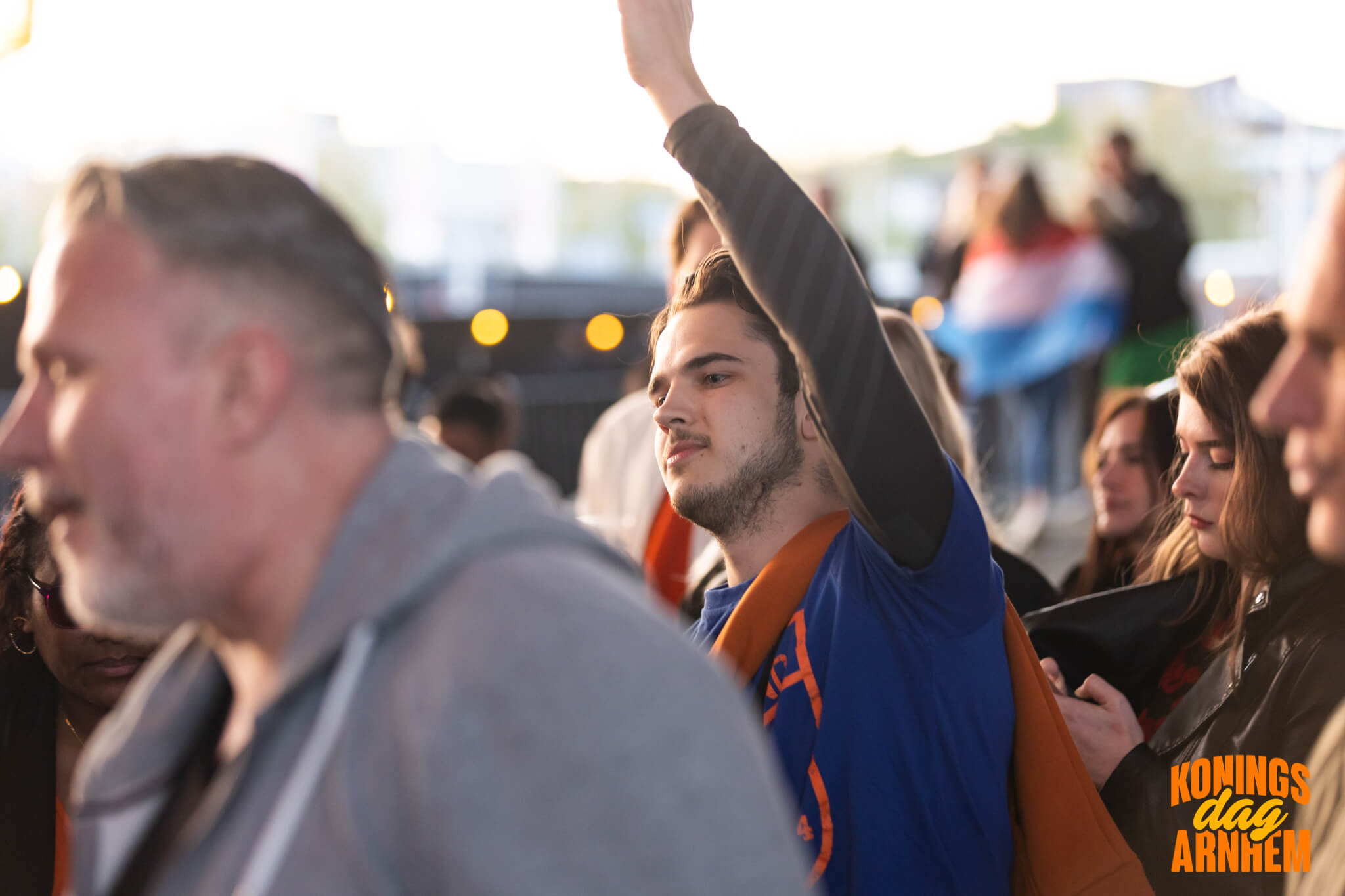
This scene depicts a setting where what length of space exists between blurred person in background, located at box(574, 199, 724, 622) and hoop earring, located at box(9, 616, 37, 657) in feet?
4.52

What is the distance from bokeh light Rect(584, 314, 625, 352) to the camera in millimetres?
9594

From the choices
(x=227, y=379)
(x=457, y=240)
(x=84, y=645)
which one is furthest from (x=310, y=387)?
(x=457, y=240)

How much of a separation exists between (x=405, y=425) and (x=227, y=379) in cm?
25

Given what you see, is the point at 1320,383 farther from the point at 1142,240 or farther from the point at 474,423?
the point at 1142,240

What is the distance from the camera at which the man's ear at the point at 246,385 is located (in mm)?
1095

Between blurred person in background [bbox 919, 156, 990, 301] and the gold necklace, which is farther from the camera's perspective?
blurred person in background [bbox 919, 156, 990, 301]

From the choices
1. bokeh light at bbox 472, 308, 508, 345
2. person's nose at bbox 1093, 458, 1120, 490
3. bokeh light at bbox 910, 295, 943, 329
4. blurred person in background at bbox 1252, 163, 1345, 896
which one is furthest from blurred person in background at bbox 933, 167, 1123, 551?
blurred person in background at bbox 1252, 163, 1345, 896

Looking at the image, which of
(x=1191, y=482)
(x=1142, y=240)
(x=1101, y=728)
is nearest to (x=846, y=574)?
(x=1101, y=728)

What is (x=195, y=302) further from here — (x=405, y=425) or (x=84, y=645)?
(x=84, y=645)

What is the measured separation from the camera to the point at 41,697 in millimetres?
2402

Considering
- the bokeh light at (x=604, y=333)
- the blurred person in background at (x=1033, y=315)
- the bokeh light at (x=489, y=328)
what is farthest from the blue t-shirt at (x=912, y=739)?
the bokeh light at (x=604, y=333)

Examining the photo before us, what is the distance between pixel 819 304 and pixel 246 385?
81cm

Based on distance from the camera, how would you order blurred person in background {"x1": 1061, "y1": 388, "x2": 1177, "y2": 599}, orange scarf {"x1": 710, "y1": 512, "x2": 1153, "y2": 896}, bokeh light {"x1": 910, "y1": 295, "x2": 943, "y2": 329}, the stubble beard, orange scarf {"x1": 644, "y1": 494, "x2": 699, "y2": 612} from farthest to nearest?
bokeh light {"x1": 910, "y1": 295, "x2": 943, "y2": 329}
orange scarf {"x1": 644, "y1": 494, "x2": 699, "y2": 612}
blurred person in background {"x1": 1061, "y1": 388, "x2": 1177, "y2": 599}
the stubble beard
orange scarf {"x1": 710, "y1": 512, "x2": 1153, "y2": 896}

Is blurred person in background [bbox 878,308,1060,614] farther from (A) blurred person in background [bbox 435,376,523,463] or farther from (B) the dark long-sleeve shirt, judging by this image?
(A) blurred person in background [bbox 435,376,523,463]
